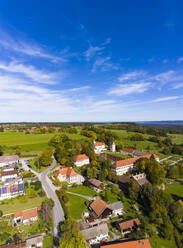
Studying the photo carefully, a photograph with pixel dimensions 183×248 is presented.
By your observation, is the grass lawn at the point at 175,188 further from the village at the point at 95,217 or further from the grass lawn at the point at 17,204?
the grass lawn at the point at 17,204

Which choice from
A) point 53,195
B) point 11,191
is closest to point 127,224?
point 53,195

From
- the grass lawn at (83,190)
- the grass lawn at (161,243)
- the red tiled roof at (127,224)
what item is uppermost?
the red tiled roof at (127,224)

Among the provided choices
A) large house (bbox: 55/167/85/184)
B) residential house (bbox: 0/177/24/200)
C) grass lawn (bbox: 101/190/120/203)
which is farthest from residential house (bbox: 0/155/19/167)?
grass lawn (bbox: 101/190/120/203)

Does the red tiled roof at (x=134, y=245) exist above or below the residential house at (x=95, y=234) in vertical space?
above

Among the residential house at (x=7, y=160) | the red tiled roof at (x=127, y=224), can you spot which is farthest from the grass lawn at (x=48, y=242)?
the residential house at (x=7, y=160)

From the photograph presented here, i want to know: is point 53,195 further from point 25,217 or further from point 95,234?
point 95,234

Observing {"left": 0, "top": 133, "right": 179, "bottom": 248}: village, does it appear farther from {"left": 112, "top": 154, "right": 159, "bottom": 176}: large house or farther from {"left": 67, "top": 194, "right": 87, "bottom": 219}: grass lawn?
{"left": 112, "top": 154, "right": 159, "bottom": 176}: large house

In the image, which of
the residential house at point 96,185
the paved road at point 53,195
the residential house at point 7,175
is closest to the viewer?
the paved road at point 53,195
